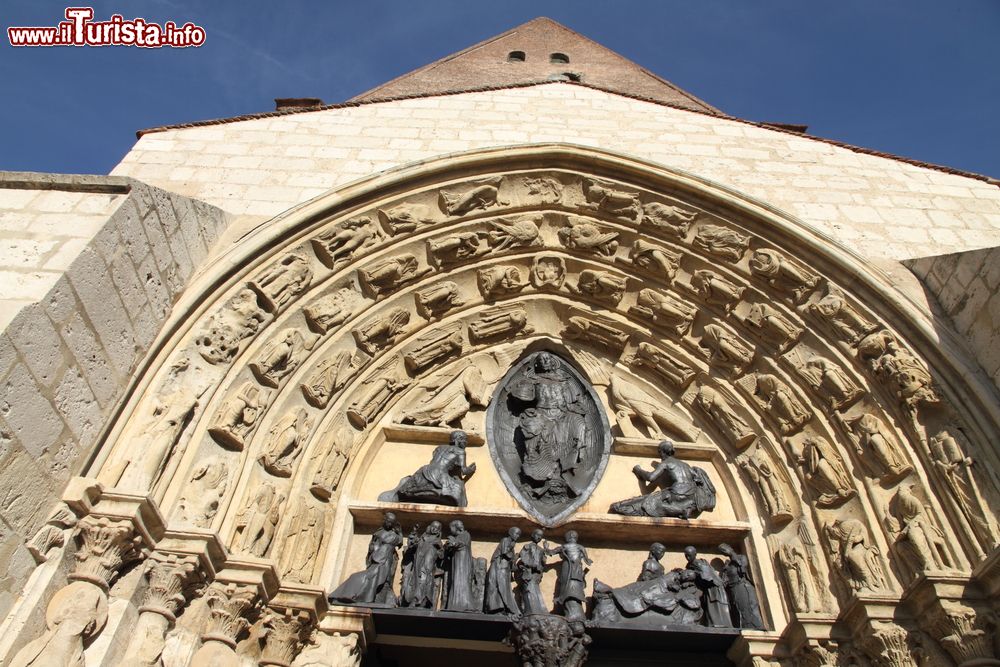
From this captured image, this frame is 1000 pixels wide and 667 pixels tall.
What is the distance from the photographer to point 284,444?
469 cm

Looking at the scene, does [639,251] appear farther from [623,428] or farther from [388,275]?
[388,275]

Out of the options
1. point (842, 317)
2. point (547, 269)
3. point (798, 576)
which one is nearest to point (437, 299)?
point (547, 269)

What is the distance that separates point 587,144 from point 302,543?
3.83m

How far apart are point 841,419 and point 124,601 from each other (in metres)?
4.41

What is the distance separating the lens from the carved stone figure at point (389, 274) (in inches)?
215

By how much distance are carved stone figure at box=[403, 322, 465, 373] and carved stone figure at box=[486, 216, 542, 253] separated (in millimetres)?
740

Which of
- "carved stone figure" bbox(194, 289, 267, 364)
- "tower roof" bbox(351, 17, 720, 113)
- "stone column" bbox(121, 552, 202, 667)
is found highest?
"tower roof" bbox(351, 17, 720, 113)

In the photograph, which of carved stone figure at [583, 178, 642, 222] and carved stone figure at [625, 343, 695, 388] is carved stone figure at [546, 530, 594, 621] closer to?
carved stone figure at [625, 343, 695, 388]

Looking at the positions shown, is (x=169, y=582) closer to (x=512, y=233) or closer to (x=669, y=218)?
(x=512, y=233)

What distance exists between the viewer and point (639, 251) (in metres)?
5.99

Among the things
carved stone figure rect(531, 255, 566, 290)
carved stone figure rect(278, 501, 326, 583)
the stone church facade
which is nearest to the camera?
the stone church facade

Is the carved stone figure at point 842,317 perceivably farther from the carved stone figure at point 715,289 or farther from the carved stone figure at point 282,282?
the carved stone figure at point 282,282

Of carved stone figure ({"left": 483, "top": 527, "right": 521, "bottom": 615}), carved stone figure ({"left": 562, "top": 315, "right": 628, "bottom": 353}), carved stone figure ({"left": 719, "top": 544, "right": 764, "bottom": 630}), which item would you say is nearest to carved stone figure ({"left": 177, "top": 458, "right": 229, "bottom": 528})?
carved stone figure ({"left": 483, "top": 527, "right": 521, "bottom": 615})

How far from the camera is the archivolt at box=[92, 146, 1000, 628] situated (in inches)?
169
